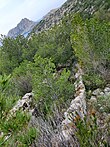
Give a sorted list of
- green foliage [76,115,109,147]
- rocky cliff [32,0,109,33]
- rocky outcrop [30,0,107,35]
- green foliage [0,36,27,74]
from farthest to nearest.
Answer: rocky outcrop [30,0,107,35] → rocky cliff [32,0,109,33] → green foliage [0,36,27,74] → green foliage [76,115,109,147]

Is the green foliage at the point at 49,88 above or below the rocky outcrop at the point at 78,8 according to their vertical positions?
below

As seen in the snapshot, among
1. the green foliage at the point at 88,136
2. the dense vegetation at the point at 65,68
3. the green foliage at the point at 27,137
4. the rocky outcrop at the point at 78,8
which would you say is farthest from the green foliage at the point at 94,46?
the rocky outcrop at the point at 78,8

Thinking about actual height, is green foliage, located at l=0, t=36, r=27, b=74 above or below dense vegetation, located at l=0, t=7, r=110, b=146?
above

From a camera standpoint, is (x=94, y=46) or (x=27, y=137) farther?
(x=94, y=46)

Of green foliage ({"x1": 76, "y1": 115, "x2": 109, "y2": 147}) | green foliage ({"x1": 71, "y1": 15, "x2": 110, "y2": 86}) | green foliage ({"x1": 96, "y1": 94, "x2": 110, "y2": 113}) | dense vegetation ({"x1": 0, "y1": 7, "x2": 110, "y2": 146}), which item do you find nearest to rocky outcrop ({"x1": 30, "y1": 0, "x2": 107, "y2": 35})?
dense vegetation ({"x1": 0, "y1": 7, "x2": 110, "y2": 146})

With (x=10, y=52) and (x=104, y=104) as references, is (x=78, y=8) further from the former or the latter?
(x=104, y=104)

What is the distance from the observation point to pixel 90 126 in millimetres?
5688

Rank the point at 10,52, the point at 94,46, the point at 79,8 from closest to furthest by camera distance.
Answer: the point at 94,46, the point at 10,52, the point at 79,8

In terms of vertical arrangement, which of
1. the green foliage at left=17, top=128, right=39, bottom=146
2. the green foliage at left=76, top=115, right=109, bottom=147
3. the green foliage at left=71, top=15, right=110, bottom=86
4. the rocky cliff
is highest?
the rocky cliff

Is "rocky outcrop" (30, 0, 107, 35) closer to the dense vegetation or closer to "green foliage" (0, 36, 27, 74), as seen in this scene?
"green foliage" (0, 36, 27, 74)

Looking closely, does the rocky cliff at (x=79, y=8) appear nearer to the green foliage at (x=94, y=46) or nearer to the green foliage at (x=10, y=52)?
the green foliage at (x=10, y=52)

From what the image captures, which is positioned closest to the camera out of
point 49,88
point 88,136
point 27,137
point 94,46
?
point 27,137

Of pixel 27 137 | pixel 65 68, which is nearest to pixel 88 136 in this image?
pixel 27 137

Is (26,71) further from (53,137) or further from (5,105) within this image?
(5,105)
